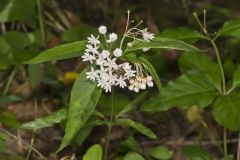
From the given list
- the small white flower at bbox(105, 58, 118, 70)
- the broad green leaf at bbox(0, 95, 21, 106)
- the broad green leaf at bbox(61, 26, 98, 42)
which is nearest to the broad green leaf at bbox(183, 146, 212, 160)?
the small white flower at bbox(105, 58, 118, 70)

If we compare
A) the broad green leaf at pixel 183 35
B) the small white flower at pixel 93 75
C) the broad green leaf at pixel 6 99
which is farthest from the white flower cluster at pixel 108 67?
the broad green leaf at pixel 6 99

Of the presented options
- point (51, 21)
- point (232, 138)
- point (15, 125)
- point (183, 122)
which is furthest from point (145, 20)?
→ point (15, 125)

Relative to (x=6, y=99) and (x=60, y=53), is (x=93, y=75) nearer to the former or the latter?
(x=60, y=53)

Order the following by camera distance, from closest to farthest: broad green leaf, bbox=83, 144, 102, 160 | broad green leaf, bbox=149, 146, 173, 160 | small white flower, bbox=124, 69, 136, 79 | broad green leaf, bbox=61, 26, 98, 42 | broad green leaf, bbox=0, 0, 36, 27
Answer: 1. small white flower, bbox=124, 69, 136, 79
2. broad green leaf, bbox=83, 144, 102, 160
3. broad green leaf, bbox=149, 146, 173, 160
4. broad green leaf, bbox=0, 0, 36, 27
5. broad green leaf, bbox=61, 26, 98, 42

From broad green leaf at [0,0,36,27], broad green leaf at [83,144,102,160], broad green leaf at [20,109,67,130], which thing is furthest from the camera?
broad green leaf at [0,0,36,27]

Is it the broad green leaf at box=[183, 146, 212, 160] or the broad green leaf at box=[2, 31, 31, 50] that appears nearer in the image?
the broad green leaf at box=[183, 146, 212, 160]

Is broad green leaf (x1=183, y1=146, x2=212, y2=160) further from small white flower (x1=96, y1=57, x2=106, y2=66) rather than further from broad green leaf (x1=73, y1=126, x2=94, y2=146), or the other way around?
small white flower (x1=96, y1=57, x2=106, y2=66)

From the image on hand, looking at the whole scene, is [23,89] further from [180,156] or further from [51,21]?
[180,156]

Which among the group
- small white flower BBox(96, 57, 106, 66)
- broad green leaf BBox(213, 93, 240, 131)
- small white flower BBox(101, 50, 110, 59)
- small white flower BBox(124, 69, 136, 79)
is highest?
small white flower BBox(101, 50, 110, 59)
